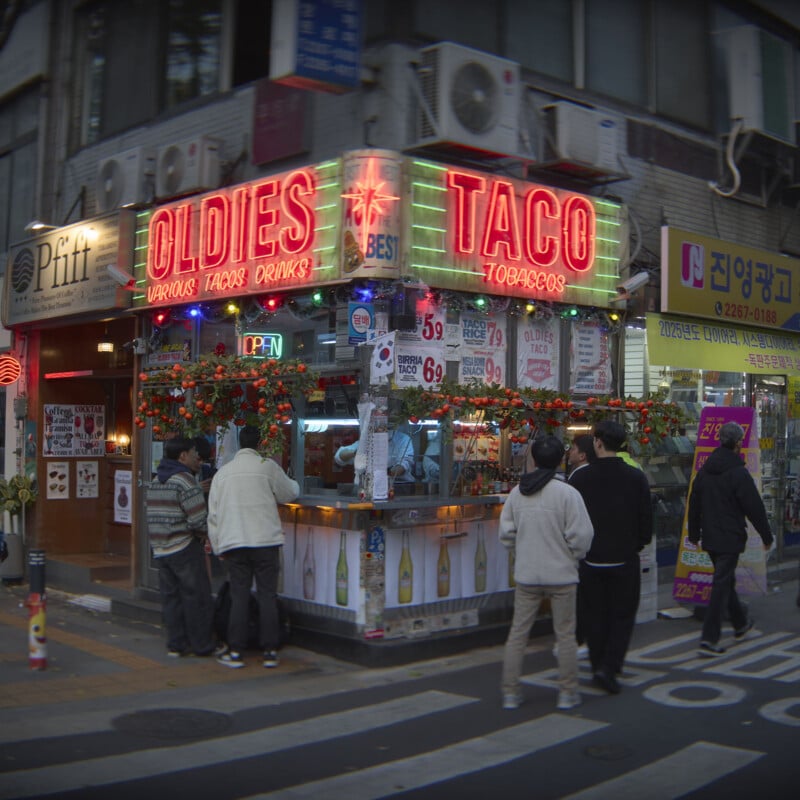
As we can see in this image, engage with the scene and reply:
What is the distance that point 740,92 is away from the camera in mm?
12414

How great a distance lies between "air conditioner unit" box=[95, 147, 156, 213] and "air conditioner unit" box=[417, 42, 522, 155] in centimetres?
409

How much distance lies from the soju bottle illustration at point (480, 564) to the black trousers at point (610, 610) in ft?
6.26

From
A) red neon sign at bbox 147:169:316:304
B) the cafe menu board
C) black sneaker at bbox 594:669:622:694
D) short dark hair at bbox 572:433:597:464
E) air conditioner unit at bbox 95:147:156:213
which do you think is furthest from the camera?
the cafe menu board

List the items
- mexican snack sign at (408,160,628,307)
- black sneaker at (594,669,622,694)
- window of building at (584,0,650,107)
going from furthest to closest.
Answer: window of building at (584,0,650,107), mexican snack sign at (408,160,628,307), black sneaker at (594,669,622,694)

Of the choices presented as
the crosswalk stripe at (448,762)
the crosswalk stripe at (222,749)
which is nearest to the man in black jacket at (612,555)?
the crosswalk stripe at (448,762)

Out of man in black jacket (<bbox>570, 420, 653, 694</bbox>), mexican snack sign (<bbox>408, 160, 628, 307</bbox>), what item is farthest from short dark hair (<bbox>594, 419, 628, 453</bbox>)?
mexican snack sign (<bbox>408, 160, 628, 307</bbox>)

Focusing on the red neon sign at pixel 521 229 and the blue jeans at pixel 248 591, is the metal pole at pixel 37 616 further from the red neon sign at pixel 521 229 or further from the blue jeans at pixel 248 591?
the red neon sign at pixel 521 229

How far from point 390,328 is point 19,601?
5.75 m

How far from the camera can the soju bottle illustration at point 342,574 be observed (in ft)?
28.6

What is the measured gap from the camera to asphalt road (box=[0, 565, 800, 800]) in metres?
5.39

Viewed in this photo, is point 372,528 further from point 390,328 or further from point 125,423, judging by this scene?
point 125,423

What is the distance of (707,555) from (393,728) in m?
4.43

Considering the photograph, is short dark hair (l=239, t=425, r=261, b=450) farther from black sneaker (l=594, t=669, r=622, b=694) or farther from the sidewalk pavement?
black sneaker (l=594, t=669, r=622, b=694)

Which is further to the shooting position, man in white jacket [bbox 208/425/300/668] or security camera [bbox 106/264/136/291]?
security camera [bbox 106/264/136/291]
